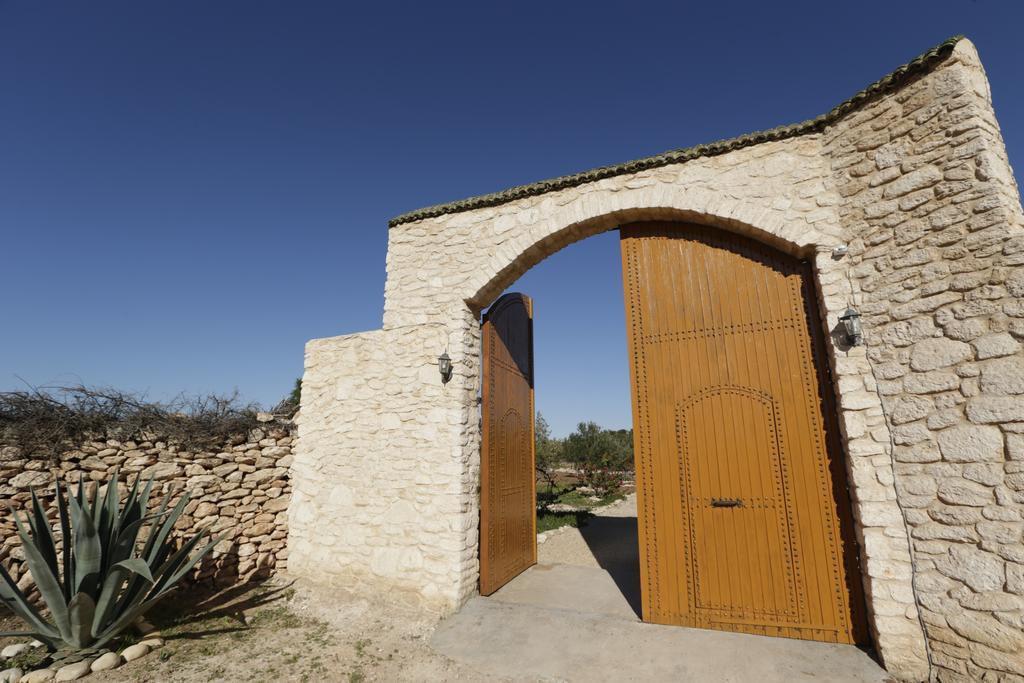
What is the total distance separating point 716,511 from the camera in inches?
160

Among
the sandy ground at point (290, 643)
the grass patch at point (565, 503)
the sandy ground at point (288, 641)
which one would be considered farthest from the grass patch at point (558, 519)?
the sandy ground at point (290, 643)

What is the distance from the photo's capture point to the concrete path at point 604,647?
3.30 metres

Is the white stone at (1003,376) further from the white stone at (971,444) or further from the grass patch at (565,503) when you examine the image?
the grass patch at (565,503)

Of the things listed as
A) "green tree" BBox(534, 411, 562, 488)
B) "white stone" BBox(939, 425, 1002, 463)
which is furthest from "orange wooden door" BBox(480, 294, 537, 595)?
"green tree" BBox(534, 411, 562, 488)

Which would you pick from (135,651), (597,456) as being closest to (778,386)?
(135,651)

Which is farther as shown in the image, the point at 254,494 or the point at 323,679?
the point at 254,494

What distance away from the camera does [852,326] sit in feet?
11.8

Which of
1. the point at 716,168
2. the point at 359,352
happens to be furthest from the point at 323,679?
the point at 716,168

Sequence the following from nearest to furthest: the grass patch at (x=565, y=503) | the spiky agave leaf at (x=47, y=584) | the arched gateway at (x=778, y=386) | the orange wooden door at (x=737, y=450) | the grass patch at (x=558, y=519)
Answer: the arched gateway at (x=778, y=386)
the spiky agave leaf at (x=47, y=584)
the orange wooden door at (x=737, y=450)
the grass patch at (x=558, y=519)
the grass patch at (x=565, y=503)

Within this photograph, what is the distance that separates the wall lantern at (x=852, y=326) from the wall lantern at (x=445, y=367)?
144 inches

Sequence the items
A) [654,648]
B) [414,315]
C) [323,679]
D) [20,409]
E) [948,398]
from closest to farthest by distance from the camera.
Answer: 1. [948,398]
2. [323,679]
3. [654,648]
4. [20,409]
5. [414,315]

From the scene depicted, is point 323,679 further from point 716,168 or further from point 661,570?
point 716,168

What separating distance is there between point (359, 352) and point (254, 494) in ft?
7.01

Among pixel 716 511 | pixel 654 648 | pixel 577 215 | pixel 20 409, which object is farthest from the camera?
pixel 577 215
